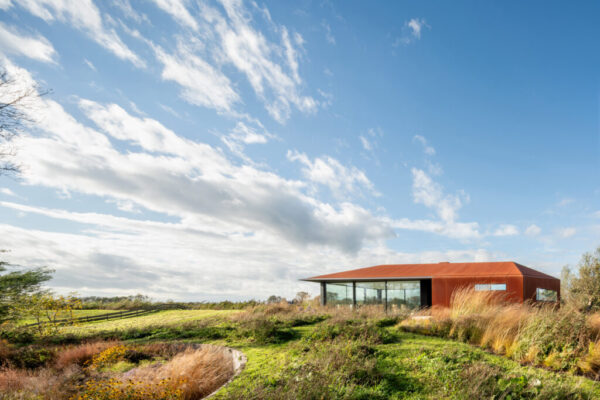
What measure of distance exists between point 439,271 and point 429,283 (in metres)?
0.91

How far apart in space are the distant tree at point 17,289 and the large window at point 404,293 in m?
16.8

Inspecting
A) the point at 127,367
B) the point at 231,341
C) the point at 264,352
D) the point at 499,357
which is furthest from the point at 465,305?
the point at 127,367

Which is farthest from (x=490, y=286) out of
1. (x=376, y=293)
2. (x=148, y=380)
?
(x=148, y=380)

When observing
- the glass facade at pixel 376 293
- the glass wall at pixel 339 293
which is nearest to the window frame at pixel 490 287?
the glass facade at pixel 376 293

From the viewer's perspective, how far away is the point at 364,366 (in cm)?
590

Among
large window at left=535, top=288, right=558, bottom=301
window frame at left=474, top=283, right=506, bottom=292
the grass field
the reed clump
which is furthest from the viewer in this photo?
large window at left=535, top=288, right=558, bottom=301

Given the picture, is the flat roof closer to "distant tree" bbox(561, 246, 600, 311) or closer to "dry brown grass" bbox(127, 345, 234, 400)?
"distant tree" bbox(561, 246, 600, 311)

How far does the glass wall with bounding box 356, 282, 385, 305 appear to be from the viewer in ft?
68.8

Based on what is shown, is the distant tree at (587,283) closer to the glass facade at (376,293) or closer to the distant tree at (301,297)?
the glass facade at (376,293)

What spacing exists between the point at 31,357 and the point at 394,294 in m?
16.5

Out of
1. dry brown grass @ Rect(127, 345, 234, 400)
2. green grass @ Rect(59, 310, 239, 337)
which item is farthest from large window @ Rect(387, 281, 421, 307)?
dry brown grass @ Rect(127, 345, 234, 400)

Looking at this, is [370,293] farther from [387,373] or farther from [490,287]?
[387,373]

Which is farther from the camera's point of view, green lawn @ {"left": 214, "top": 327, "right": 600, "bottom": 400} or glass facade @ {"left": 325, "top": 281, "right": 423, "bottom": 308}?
glass facade @ {"left": 325, "top": 281, "right": 423, "bottom": 308}

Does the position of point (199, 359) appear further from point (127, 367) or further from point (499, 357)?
point (499, 357)
